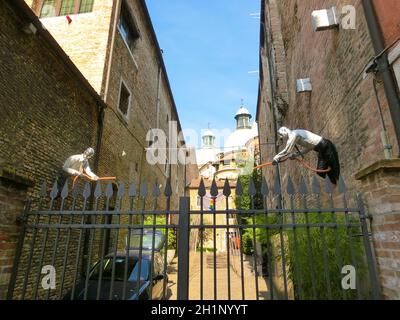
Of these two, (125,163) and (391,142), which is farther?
(125,163)

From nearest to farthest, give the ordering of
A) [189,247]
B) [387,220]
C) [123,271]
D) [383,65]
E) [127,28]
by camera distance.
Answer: [387,220]
[189,247]
[383,65]
[123,271]
[127,28]

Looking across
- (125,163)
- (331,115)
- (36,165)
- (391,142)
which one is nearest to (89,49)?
(125,163)

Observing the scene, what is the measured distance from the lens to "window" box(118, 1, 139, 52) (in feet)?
43.0

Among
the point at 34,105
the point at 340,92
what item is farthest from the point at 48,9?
the point at 340,92

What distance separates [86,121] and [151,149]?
Result: 27.2ft

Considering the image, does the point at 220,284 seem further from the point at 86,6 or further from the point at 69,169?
the point at 86,6

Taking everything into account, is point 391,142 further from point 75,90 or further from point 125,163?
point 125,163

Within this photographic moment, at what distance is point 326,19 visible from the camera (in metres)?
5.55

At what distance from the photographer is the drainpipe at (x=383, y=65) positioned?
377 centimetres

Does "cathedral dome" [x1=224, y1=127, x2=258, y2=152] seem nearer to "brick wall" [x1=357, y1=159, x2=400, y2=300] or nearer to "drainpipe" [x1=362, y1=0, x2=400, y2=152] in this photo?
"drainpipe" [x1=362, y1=0, x2=400, y2=152]

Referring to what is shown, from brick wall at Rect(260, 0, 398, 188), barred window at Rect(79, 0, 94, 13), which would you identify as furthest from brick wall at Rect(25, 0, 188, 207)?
brick wall at Rect(260, 0, 398, 188)

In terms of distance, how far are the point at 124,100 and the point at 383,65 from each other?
36.8 ft

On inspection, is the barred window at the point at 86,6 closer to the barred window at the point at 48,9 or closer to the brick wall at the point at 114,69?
the brick wall at the point at 114,69
